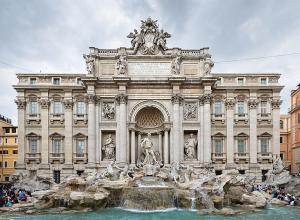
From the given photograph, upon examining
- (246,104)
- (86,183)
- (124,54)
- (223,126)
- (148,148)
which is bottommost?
(86,183)

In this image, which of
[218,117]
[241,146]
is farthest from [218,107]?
[241,146]

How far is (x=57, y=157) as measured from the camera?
30.6 m

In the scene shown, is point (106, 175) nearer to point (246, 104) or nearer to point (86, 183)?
point (86, 183)

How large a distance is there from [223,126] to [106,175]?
13.8 m

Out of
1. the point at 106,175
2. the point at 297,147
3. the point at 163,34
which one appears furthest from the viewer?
the point at 297,147

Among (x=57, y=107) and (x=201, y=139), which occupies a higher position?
(x=57, y=107)

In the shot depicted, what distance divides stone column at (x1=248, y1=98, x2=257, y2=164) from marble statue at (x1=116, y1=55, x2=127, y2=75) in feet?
45.3

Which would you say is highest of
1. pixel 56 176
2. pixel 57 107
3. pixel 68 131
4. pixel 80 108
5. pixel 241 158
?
pixel 57 107

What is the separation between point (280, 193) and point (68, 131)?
69.7 ft

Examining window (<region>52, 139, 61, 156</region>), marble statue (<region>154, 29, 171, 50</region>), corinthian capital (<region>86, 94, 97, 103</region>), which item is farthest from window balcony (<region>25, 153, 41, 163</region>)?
marble statue (<region>154, 29, 171, 50</region>)

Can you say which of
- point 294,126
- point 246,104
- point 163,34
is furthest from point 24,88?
point 294,126

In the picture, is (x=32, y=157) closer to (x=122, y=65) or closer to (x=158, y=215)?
(x=122, y=65)

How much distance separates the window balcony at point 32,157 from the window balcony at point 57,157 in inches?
49.1

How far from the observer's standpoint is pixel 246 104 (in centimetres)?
3145
